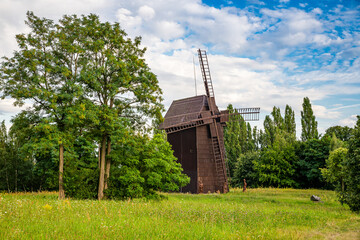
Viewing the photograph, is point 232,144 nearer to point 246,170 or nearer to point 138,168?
point 246,170

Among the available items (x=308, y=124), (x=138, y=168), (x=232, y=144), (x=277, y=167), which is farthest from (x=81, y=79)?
(x=308, y=124)

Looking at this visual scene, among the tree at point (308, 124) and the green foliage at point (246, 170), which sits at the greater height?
the tree at point (308, 124)

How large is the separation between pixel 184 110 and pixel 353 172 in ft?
57.4

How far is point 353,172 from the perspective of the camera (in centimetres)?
1773

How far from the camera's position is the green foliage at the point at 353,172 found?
1725cm

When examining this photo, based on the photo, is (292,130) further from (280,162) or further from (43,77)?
(43,77)

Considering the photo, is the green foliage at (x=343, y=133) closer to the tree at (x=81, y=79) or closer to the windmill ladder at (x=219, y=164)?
the windmill ladder at (x=219, y=164)

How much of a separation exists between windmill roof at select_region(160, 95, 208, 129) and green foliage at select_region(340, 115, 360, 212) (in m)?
14.8

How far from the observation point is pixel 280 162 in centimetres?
4375

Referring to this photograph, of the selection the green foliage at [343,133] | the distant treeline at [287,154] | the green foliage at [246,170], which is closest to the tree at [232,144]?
the distant treeline at [287,154]

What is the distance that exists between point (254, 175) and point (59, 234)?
4179 centimetres

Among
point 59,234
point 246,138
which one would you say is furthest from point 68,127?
point 246,138

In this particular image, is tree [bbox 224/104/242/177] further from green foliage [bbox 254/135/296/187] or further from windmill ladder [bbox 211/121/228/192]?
windmill ladder [bbox 211/121/228/192]

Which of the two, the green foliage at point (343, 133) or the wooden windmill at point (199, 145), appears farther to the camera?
the green foliage at point (343, 133)
